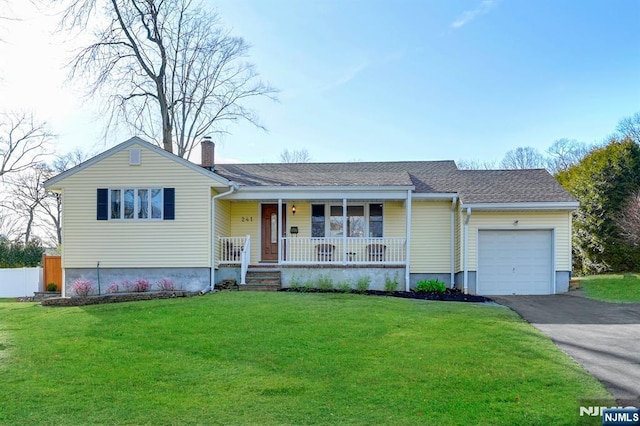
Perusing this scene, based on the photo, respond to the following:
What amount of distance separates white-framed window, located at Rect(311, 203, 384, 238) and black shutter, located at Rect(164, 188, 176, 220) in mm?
4710

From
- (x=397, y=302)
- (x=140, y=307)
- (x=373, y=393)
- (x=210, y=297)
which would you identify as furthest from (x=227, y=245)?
(x=373, y=393)

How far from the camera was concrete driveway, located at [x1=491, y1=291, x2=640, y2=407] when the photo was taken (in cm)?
636

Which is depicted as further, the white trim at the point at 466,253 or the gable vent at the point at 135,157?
the gable vent at the point at 135,157

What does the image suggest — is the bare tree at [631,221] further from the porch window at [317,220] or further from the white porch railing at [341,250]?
the porch window at [317,220]

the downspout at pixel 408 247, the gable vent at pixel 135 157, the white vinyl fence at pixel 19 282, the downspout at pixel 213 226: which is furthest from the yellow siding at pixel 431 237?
the white vinyl fence at pixel 19 282

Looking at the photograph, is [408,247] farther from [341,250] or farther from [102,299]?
[102,299]

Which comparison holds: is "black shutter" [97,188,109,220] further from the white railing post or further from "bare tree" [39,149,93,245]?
"bare tree" [39,149,93,245]

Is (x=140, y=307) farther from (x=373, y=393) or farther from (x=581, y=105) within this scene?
(x=581, y=105)

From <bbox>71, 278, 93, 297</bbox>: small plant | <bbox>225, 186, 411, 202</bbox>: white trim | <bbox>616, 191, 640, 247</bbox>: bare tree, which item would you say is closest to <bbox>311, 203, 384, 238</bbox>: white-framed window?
<bbox>225, 186, 411, 202</bbox>: white trim

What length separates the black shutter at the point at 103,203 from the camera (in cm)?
1529

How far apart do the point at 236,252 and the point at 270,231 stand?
5.61 feet

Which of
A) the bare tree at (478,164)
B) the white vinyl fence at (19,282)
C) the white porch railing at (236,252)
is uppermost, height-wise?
the bare tree at (478,164)

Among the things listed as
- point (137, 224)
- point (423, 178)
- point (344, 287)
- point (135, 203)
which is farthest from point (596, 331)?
point (135, 203)

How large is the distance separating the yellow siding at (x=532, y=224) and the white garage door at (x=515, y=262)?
22 cm
